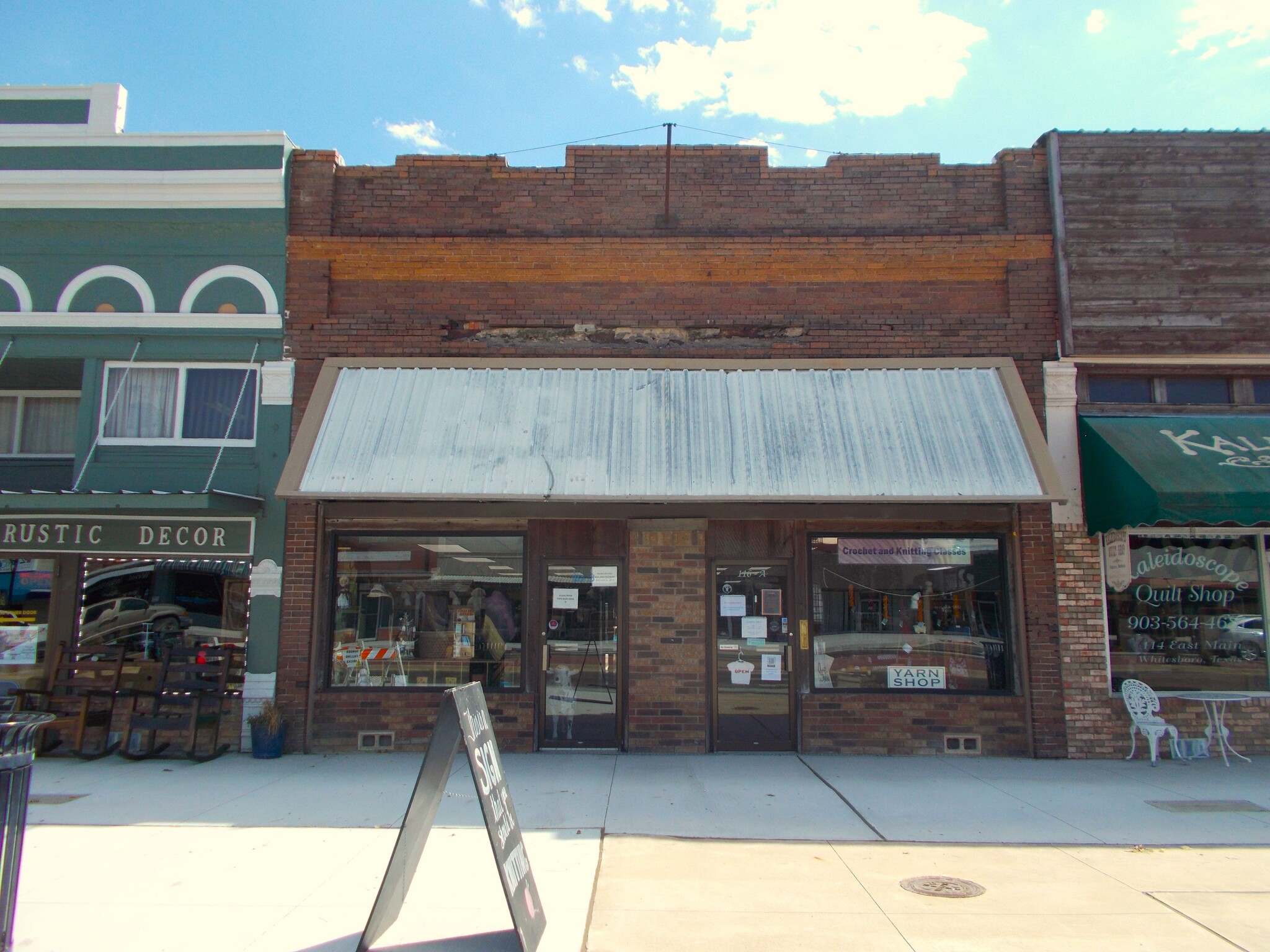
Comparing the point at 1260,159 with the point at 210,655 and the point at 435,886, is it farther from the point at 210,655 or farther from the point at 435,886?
the point at 210,655

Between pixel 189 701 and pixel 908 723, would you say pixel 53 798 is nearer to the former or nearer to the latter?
pixel 189 701

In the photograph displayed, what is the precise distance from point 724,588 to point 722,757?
1.82 metres

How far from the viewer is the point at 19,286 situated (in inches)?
388

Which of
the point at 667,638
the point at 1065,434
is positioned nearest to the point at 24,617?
the point at 667,638

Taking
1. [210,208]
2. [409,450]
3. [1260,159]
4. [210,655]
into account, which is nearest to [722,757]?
[409,450]

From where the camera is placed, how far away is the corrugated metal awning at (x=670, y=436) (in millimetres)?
8164

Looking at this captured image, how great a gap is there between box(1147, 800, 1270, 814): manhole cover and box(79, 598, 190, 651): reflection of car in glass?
1007cm

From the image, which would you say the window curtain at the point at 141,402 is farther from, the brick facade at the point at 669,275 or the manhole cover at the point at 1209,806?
the manhole cover at the point at 1209,806

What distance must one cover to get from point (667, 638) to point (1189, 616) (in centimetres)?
595

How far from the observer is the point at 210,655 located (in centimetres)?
923

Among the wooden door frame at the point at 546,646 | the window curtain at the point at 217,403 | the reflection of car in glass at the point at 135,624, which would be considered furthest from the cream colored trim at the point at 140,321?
the wooden door frame at the point at 546,646

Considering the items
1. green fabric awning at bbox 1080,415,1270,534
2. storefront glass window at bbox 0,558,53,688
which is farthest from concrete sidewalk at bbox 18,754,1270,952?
green fabric awning at bbox 1080,415,1270,534

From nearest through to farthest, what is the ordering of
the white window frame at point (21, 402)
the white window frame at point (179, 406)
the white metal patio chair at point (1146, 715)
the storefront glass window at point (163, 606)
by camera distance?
the white metal patio chair at point (1146, 715) → the storefront glass window at point (163, 606) → the white window frame at point (179, 406) → the white window frame at point (21, 402)

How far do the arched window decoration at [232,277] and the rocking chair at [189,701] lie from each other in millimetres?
3967
